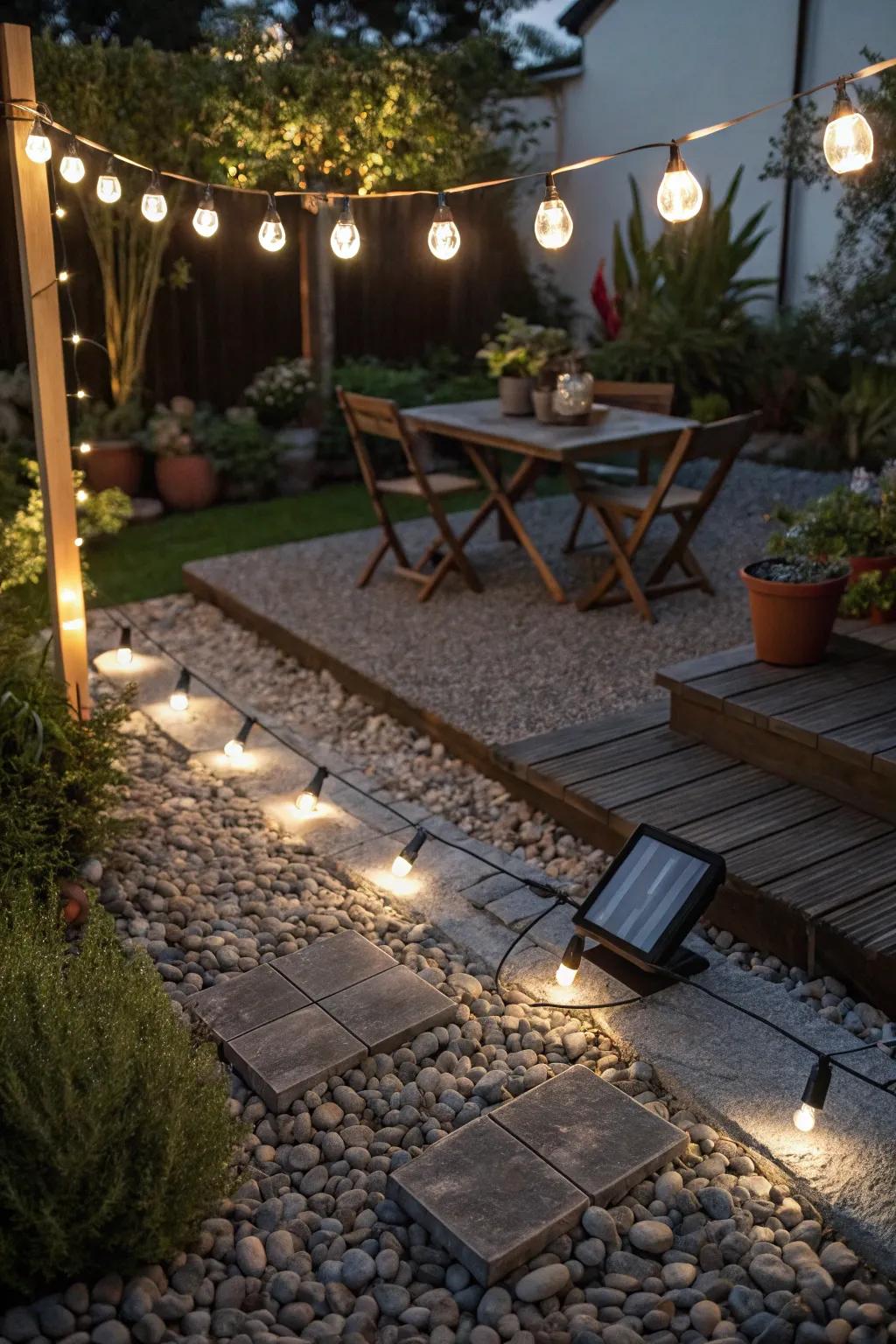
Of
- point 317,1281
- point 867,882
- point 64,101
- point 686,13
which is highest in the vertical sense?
point 686,13

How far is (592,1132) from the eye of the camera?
8.54 ft

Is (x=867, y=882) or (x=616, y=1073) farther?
(x=867, y=882)

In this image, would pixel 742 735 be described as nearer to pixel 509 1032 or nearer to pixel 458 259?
pixel 509 1032

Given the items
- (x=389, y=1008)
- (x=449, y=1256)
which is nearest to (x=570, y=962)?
(x=389, y=1008)

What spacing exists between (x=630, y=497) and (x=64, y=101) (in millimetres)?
4570

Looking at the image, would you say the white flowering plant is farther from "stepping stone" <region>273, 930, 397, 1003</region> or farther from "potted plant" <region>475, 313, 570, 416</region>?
"stepping stone" <region>273, 930, 397, 1003</region>

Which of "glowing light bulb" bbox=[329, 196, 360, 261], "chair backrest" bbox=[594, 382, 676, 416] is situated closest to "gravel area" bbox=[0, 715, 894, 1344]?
"glowing light bulb" bbox=[329, 196, 360, 261]

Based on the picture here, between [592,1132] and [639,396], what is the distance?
477 centimetres

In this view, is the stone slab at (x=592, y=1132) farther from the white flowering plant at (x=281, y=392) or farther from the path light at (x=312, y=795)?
the white flowering plant at (x=281, y=392)

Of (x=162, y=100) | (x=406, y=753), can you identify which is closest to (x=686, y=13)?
(x=162, y=100)

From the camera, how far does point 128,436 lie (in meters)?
8.12

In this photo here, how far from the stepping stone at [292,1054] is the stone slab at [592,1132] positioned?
41 centimetres

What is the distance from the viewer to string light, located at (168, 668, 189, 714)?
16.5 ft

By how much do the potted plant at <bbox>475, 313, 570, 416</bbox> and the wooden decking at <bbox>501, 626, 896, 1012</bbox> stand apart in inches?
87.4
